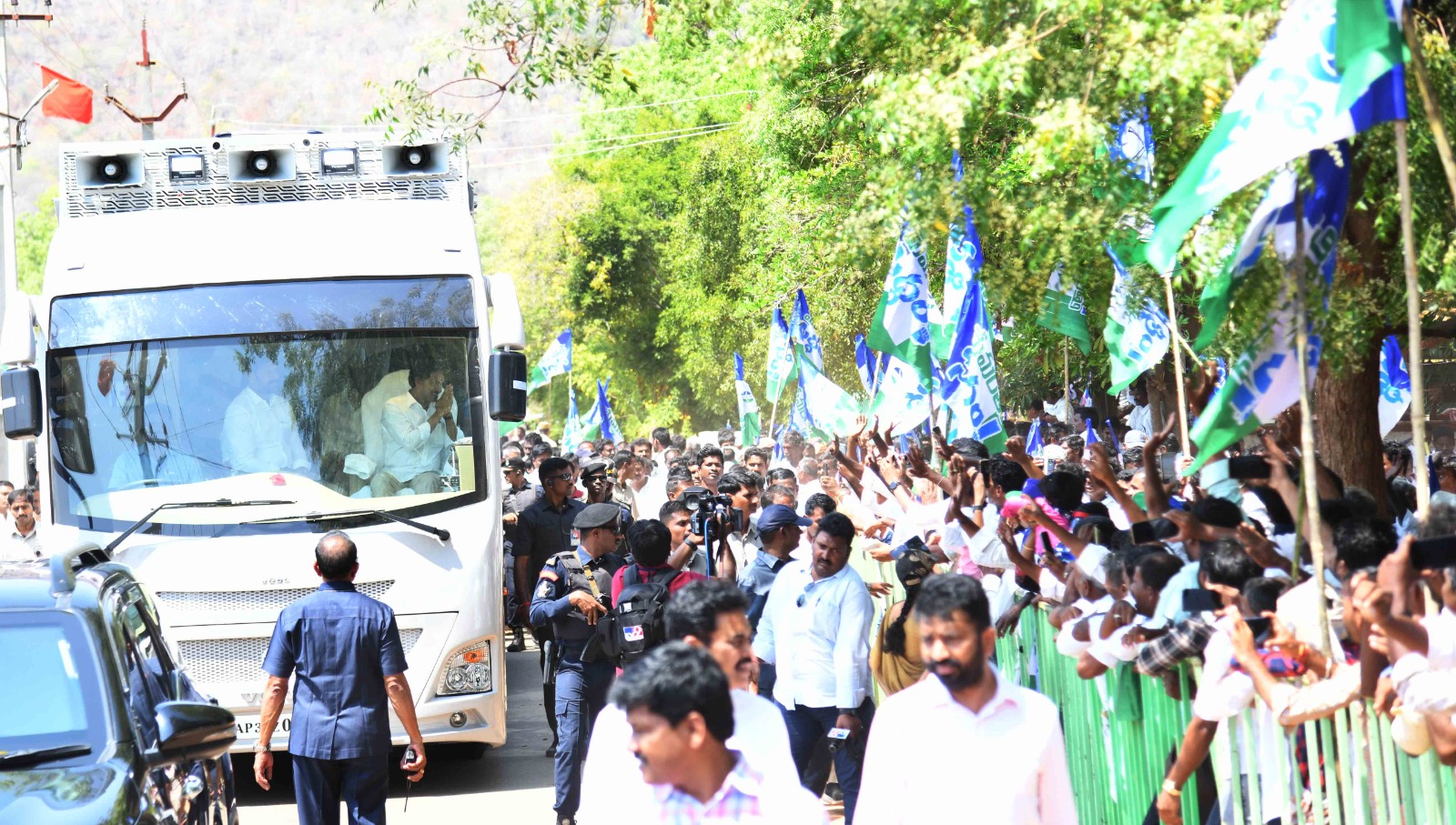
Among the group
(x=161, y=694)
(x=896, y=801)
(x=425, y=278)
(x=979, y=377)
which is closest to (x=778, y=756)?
(x=896, y=801)

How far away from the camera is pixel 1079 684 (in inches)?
293

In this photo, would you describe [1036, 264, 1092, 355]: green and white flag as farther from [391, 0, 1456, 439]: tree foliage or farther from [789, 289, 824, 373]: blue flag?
[789, 289, 824, 373]: blue flag

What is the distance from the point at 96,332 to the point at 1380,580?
302 inches

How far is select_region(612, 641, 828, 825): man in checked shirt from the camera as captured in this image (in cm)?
372

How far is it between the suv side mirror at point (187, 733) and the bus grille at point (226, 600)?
413 cm

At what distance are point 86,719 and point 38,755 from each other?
0.66 ft

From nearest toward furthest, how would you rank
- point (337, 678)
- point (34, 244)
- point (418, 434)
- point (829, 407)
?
point (337, 678) < point (418, 434) < point (829, 407) < point (34, 244)

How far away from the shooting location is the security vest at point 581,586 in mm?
8867

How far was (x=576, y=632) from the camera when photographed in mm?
8875

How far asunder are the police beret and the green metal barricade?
6.86 feet

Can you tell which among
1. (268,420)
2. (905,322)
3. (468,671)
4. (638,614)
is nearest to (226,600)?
(268,420)

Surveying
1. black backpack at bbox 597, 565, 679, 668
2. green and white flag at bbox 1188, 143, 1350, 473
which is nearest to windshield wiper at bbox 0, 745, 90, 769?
black backpack at bbox 597, 565, 679, 668

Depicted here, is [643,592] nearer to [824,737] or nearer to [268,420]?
[824,737]

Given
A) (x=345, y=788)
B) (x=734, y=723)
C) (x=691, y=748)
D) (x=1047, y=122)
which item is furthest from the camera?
(x=345, y=788)
